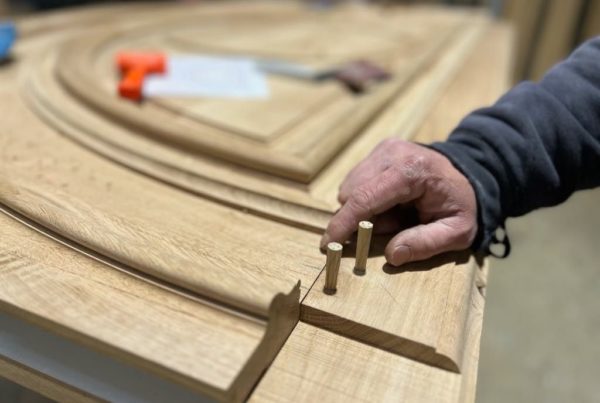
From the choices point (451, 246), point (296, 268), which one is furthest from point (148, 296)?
point (451, 246)

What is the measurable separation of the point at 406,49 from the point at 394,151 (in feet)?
3.16

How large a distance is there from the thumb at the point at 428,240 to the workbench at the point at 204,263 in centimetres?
2

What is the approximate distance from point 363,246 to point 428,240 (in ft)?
0.25

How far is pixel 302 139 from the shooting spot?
818mm

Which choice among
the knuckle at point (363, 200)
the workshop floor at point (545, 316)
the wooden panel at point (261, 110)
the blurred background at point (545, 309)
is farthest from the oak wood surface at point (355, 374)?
the workshop floor at point (545, 316)

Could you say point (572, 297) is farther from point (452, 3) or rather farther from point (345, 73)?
point (452, 3)

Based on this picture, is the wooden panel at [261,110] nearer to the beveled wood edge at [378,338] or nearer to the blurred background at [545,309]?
the beveled wood edge at [378,338]

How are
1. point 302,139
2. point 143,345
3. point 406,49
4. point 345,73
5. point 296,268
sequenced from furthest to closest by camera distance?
point 406,49
point 345,73
point 302,139
point 296,268
point 143,345

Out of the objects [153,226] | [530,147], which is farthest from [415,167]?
[153,226]

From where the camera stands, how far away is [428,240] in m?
0.53

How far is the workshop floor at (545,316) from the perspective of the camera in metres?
1.22

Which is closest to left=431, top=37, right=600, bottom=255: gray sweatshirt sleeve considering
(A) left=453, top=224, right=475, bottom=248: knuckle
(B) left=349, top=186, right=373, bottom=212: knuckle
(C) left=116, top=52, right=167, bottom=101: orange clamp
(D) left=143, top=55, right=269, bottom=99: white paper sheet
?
(A) left=453, top=224, right=475, bottom=248: knuckle

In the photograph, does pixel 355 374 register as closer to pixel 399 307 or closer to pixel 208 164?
pixel 399 307

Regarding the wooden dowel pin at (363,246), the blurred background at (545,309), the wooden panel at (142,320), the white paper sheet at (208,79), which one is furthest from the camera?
the blurred background at (545,309)
